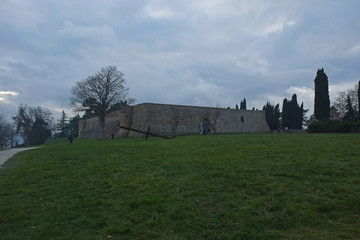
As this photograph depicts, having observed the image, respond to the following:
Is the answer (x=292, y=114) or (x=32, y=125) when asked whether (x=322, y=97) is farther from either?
(x=32, y=125)

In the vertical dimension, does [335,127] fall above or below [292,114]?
below

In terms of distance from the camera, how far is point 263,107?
62125 millimetres

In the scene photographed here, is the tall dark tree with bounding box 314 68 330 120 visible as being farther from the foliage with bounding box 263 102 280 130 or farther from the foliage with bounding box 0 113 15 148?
the foliage with bounding box 0 113 15 148

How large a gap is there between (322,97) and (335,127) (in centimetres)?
1240

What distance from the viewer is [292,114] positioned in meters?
51.9

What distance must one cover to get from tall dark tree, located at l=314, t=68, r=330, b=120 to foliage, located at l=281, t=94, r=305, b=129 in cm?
1281

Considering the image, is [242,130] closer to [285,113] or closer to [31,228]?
[285,113]

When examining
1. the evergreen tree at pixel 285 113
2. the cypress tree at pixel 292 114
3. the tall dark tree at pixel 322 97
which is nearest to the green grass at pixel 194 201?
the tall dark tree at pixel 322 97

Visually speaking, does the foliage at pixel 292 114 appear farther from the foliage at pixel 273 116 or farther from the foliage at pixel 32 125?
the foliage at pixel 32 125

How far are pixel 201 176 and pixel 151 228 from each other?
9.42ft

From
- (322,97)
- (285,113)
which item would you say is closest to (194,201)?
(322,97)

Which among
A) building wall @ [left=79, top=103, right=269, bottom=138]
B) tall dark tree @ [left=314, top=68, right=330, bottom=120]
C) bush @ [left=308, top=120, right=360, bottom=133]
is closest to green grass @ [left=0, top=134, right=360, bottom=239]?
bush @ [left=308, top=120, right=360, bottom=133]

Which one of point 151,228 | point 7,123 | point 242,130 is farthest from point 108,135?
point 151,228

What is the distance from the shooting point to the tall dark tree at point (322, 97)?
1506 inches
